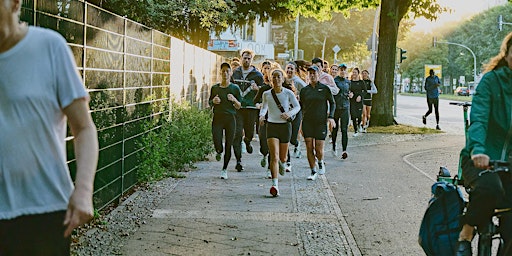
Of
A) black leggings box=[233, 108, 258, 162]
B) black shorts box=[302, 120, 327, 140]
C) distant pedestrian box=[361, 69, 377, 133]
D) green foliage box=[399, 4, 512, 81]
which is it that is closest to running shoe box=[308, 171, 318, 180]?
black shorts box=[302, 120, 327, 140]

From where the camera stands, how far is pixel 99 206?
28.1 ft

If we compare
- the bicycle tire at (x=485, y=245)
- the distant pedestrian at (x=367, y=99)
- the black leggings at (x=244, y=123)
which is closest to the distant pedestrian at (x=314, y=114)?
the black leggings at (x=244, y=123)

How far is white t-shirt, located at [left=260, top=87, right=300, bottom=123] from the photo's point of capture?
11367 mm

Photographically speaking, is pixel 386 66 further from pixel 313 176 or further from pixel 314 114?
pixel 313 176

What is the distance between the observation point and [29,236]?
305 cm

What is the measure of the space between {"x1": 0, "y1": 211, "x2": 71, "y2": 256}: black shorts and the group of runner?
7328mm

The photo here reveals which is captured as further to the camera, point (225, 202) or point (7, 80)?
point (225, 202)

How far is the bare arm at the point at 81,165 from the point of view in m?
3.04

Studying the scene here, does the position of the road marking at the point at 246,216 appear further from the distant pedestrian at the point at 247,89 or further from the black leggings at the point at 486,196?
the distant pedestrian at the point at 247,89

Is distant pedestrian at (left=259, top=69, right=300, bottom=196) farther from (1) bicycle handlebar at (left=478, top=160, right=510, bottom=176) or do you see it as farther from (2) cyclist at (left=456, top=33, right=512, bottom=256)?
(1) bicycle handlebar at (left=478, top=160, right=510, bottom=176)

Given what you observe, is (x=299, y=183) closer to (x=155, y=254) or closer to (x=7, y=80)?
(x=155, y=254)

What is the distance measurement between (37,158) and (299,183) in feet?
29.7

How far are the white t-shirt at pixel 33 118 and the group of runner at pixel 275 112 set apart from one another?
7.35m

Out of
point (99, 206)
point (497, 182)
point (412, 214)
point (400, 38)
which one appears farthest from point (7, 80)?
point (400, 38)
